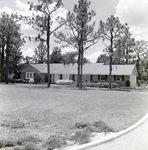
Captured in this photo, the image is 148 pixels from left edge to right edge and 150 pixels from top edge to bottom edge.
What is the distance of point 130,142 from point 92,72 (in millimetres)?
31321

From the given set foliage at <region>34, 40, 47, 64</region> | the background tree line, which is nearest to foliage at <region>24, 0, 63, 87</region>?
the background tree line

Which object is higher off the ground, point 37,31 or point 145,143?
point 37,31

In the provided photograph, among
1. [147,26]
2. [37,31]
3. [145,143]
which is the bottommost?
[145,143]

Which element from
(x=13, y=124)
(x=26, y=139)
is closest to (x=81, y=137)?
(x=26, y=139)

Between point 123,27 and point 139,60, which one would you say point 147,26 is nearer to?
point 123,27

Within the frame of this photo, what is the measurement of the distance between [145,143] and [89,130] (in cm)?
177

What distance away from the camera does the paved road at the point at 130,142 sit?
5.21m

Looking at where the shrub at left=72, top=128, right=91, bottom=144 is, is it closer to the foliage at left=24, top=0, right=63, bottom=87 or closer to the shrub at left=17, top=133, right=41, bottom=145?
the shrub at left=17, top=133, right=41, bottom=145

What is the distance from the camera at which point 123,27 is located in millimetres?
28344

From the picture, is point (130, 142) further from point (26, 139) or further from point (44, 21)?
point (44, 21)

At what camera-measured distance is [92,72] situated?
36.8 m

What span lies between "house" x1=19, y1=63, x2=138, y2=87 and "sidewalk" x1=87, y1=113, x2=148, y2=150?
91.1 feet

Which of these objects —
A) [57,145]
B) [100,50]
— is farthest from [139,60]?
[57,145]

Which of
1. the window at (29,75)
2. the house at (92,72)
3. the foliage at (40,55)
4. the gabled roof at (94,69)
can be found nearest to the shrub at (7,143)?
the house at (92,72)
